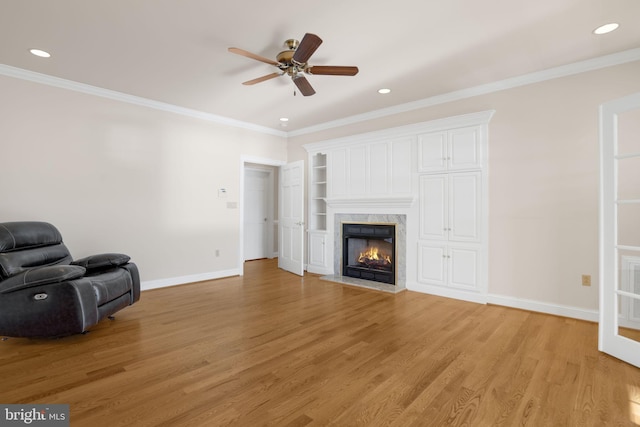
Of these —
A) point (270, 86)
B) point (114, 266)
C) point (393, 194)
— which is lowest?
point (114, 266)

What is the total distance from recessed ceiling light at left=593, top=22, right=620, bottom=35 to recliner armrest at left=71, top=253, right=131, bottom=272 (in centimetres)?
526

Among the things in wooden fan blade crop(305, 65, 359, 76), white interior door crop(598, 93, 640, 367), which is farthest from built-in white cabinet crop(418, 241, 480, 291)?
wooden fan blade crop(305, 65, 359, 76)

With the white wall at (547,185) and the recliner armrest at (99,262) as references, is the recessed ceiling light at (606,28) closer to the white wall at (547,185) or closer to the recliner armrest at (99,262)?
the white wall at (547,185)

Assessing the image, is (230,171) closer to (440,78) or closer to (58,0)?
(58,0)

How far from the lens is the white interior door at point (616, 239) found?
244cm

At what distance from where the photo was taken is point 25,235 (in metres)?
3.09

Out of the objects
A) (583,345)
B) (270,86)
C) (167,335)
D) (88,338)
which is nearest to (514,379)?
(583,345)

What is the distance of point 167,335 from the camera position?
292 cm

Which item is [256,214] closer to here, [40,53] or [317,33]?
[40,53]

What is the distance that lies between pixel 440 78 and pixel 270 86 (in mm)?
2142

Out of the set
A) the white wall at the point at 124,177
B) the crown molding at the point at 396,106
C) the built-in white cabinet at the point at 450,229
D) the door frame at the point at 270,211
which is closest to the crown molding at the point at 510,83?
the crown molding at the point at 396,106

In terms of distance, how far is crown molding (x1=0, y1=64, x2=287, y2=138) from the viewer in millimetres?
3605

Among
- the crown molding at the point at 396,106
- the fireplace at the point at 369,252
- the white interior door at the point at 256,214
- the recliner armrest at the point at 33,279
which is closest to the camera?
the recliner armrest at the point at 33,279

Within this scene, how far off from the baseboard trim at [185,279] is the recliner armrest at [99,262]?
3.92 ft
